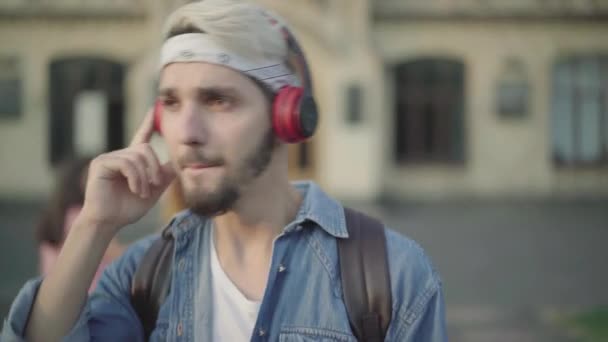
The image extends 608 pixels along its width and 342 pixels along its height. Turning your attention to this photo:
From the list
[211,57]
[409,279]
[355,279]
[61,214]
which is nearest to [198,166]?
[211,57]

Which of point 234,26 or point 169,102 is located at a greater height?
point 234,26

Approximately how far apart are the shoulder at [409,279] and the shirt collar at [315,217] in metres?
0.15

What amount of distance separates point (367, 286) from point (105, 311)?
69 centimetres

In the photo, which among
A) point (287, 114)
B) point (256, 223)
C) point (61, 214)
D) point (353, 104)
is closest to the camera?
point (287, 114)

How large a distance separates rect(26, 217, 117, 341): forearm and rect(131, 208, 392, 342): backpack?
0.63ft

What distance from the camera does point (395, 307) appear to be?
5.76 ft

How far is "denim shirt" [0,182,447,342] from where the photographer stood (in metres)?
1.76

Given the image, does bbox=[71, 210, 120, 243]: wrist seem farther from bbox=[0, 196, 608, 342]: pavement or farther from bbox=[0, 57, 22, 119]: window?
bbox=[0, 57, 22, 119]: window

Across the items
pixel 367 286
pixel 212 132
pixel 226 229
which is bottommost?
pixel 367 286

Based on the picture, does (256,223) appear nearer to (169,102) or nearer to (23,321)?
(169,102)

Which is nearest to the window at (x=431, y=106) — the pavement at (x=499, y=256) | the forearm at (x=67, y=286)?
the pavement at (x=499, y=256)

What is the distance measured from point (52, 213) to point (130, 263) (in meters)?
2.12

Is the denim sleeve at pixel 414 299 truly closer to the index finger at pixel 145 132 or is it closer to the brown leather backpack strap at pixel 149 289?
the brown leather backpack strap at pixel 149 289

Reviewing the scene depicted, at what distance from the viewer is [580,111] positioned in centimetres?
1833
